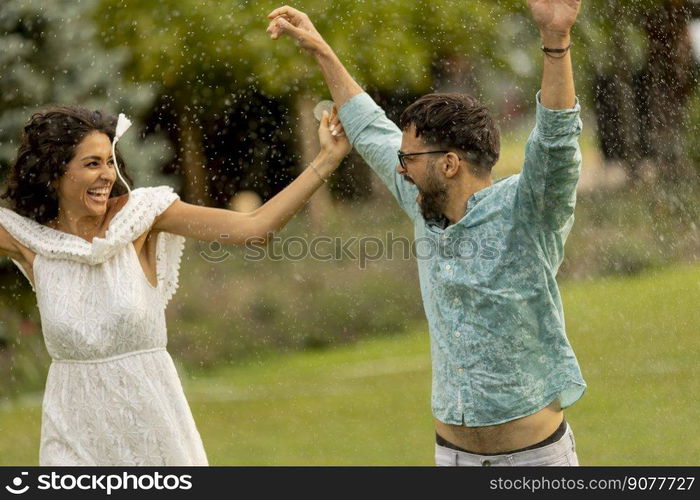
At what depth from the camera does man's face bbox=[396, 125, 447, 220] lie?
3219mm

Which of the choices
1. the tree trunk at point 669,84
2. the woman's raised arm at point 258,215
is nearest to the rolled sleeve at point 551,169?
the woman's raised arm at point 258,215

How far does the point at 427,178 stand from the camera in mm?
3227

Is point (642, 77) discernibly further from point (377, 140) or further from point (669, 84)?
point (377, 140)

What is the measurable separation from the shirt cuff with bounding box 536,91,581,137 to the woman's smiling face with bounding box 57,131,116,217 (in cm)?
146

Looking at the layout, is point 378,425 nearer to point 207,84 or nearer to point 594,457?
point 594,457

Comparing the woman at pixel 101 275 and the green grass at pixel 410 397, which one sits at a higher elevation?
the woman at pixel 101 275

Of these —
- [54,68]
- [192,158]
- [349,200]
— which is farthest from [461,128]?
[349,200]

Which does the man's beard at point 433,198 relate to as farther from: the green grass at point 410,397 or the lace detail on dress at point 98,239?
the green grass at point 410,397

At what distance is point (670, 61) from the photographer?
11297mm

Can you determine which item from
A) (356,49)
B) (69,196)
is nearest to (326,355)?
(356,49)

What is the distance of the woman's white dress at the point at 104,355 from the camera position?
11.9 feet

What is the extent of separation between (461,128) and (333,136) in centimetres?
66

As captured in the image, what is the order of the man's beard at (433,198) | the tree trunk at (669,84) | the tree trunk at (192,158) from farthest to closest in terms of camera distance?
the tree trunk at (669,84), the tree trunk at (192,158), the man's beard at (433,198)
